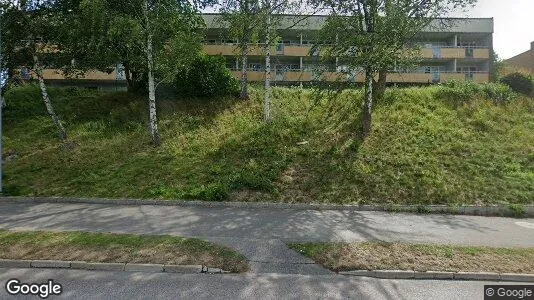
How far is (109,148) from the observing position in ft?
46.7

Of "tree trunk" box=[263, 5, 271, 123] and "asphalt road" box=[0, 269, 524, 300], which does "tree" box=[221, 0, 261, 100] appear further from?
"asphalt road" box=[0, 269, 524, 300]

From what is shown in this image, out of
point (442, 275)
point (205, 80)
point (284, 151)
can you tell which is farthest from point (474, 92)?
point (442, 275)

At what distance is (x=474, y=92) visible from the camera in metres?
17.6

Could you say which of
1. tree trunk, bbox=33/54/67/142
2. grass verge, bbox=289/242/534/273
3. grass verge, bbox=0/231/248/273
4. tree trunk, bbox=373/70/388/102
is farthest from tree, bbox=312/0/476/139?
tree trunk, bbox=33/54/67/142

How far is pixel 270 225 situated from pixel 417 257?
3319 millimetres

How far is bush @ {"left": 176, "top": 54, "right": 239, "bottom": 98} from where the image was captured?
57.4 ft

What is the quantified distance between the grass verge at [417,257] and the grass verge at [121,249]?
1.50 meters

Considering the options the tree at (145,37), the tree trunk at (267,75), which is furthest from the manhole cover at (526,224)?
the tree at (145,37)

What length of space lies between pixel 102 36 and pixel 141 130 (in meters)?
4.76

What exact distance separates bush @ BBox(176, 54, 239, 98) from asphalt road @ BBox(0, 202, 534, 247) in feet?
29.4

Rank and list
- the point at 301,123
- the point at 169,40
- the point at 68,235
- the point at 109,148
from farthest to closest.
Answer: the point at 301,123
the point at 109,148
the point at 169,40
the point at 68,235

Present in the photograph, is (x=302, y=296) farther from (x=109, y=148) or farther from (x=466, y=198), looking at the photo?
(x=109, y=148)

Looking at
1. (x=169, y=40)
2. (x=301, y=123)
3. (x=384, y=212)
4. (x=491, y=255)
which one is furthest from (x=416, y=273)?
(x=169, y=40)

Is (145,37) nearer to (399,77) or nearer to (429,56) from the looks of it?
(399,77)
